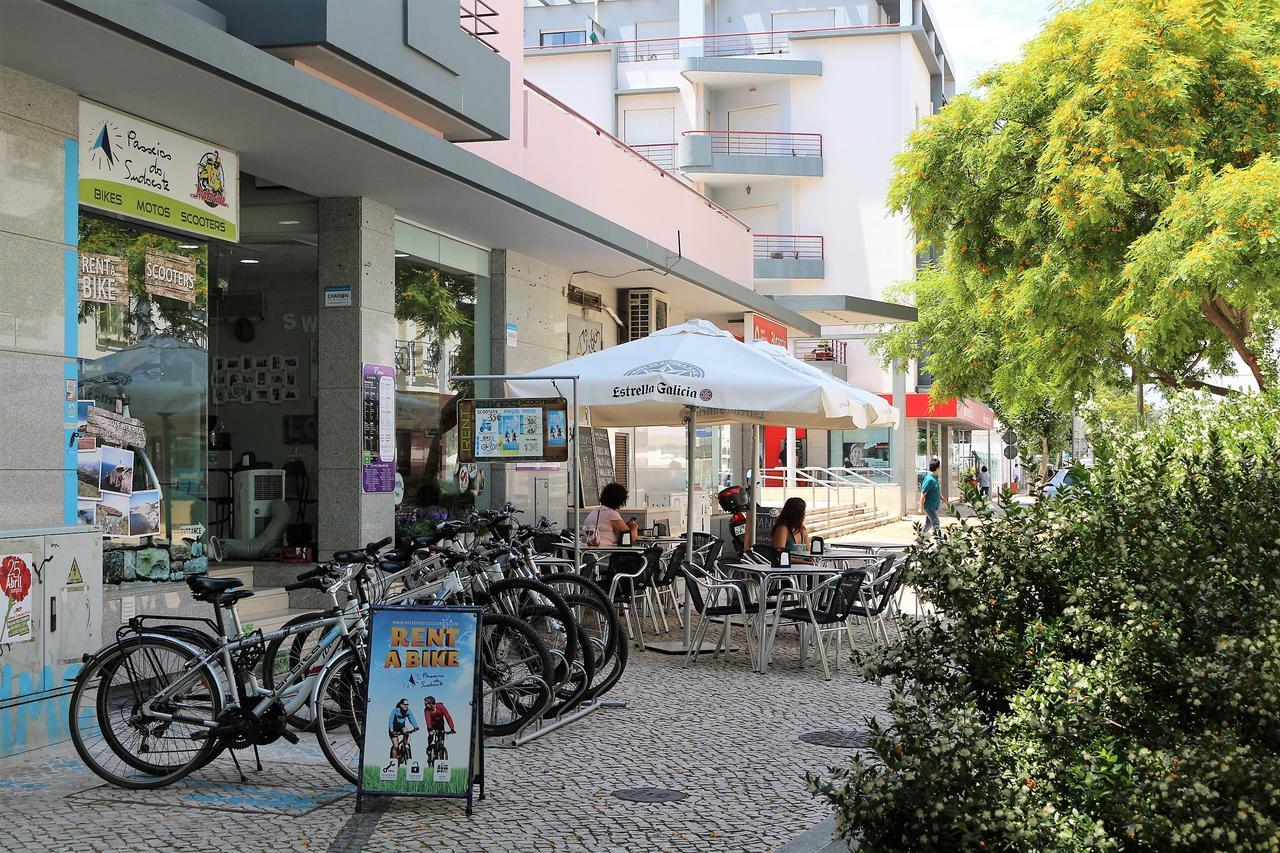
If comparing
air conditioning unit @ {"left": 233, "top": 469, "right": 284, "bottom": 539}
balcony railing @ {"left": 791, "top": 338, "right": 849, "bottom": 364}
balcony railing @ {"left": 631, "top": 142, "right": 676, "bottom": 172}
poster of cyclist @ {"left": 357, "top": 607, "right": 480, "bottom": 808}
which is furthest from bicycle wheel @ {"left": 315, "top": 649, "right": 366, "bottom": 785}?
balcony railing @ {"left": 631, "top": 142, "right": 676, "bottom": 172}

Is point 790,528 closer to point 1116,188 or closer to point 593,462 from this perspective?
point 1116,188

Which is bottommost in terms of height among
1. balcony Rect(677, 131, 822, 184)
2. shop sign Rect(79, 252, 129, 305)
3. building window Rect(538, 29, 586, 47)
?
shop sign Rect(79, 252, 129, 305)

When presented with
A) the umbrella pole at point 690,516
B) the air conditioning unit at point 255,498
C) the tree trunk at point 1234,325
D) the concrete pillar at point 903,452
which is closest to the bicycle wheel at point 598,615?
the umbrella pole at point 690,516

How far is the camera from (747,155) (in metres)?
43.0

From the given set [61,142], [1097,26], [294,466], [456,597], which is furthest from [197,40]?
[1097,26]

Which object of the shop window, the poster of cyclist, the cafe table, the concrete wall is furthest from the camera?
the cafe table

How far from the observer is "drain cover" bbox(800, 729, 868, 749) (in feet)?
23.4

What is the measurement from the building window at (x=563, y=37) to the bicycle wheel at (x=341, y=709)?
145 ft

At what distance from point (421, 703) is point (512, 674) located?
1167mm

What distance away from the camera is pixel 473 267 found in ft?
47.6

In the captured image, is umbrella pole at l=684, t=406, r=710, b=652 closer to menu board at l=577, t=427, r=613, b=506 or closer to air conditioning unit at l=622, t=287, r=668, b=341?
menu board at l=577, t=427, r=613, b=506

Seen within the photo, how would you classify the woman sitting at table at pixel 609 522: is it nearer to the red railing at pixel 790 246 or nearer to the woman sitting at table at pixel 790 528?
the woman sitting at table at pixel 790 528

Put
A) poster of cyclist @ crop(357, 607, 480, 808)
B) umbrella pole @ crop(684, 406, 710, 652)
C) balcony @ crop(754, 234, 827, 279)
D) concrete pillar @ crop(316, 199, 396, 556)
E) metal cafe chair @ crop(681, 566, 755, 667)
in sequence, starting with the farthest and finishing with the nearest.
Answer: balcony @ crop(754, 234, 827, 279) → concrete pillar @ crop(316, 199, 396, 556) → umbrella pole @ crop(684, 406, 710, 652) → metal cafe chair @ crop(681, 566, 755, 667) → poster of cyclist @ crop(357, 607, 480, 808)

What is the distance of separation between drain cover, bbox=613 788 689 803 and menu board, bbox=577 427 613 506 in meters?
10.9
